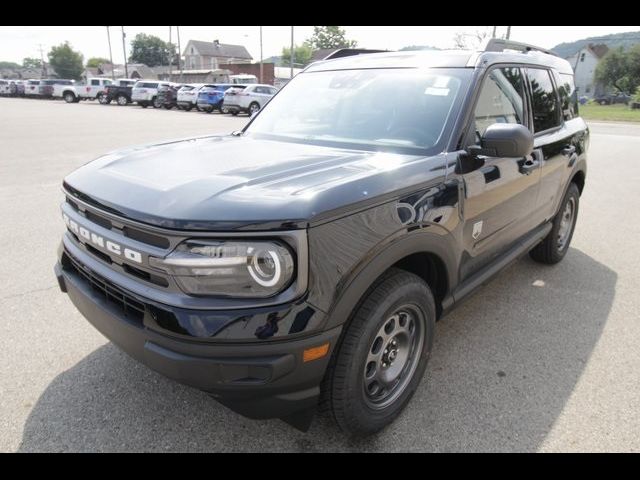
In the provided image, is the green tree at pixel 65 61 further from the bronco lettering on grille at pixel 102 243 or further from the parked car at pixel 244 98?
the bronco lettering on grille at pixel 102 243

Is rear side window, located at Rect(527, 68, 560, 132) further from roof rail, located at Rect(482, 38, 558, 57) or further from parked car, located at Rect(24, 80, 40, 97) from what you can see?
parked car, located at Rect(24, 80, 40, 97)

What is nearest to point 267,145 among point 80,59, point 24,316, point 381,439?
point 381,439

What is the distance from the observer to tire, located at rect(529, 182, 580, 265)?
4.41 metres

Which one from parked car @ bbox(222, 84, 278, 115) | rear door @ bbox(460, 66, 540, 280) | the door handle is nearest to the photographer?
rear door @ bbox(460, 66, 540, 280)

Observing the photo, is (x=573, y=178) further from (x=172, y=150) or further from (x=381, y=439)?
(x=172, y=150)

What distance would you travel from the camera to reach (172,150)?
9.04ft

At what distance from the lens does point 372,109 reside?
2961 millimetres

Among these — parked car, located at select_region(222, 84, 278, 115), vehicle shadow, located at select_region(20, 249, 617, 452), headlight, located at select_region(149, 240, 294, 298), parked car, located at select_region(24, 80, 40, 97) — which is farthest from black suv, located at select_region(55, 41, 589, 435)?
parked car, located at select_region(24, 80, 40, 97)

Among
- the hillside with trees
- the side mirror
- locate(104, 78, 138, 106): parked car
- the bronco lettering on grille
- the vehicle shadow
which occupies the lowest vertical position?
the vehicle shadow

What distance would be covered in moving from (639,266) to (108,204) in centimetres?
495

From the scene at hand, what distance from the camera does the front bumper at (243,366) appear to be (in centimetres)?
176

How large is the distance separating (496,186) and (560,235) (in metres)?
2.21

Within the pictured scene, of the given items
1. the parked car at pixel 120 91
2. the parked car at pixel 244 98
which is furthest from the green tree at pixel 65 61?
the parked car at pixel 244 98

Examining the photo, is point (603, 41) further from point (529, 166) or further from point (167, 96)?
point (529, 166)
